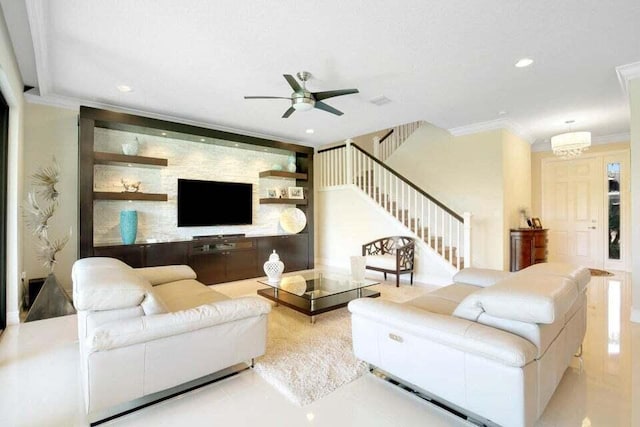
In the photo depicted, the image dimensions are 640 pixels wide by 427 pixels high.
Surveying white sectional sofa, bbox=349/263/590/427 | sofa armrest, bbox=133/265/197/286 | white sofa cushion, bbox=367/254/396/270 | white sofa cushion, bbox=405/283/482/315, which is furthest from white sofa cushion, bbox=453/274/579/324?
white sofa cushion, bbox=367/254/396/270

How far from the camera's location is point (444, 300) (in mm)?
2607

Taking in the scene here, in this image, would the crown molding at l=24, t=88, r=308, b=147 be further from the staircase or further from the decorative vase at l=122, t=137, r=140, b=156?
the staircase

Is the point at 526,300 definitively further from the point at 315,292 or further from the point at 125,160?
the point at 125,160

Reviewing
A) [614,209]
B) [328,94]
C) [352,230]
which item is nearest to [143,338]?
[328,94]

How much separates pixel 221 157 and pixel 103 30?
3.09 m

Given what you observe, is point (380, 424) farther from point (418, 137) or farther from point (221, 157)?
point (418, 137)

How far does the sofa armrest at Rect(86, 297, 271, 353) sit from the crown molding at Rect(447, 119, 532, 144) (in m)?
4.84

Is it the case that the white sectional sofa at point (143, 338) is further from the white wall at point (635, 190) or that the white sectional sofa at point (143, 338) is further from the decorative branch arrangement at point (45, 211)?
the white wall at point (635, 190)

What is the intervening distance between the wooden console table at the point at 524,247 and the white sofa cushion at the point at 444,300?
2.85 m

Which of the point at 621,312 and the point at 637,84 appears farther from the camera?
the point at 621,312

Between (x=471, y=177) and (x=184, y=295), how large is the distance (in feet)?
16.2

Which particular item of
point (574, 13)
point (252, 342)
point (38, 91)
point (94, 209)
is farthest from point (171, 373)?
point (38, 91)

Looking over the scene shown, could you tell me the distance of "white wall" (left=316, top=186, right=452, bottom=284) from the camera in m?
5.27

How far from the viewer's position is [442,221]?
5250 millimetres
